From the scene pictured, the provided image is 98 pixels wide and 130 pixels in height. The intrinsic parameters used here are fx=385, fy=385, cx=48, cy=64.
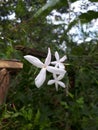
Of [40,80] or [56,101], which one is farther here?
[56,101]

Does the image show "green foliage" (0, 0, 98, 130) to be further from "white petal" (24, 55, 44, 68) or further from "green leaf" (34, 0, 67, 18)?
"green leaf" (34, 0, 67, 18)

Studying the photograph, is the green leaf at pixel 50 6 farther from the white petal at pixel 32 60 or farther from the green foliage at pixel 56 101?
the green foliage at pixel 56 101

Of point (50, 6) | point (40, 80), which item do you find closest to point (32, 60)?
point (40, 80)

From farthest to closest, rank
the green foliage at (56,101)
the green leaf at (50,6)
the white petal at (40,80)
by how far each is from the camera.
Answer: the green foliage at (56,101) → the white petal at (40,80) → the green leaf at (50,6)

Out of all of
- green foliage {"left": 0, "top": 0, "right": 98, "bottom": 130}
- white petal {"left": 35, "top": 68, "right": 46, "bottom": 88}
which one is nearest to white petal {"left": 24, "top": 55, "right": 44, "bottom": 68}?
white petal {"left": 35, "top": 68, "right": 46, "bottom": 88}

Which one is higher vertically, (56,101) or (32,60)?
(32,60)

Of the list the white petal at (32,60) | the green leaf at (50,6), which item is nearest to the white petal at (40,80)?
the white petal at (32,60)

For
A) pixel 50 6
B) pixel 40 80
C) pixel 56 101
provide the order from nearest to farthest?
pixel 50 6
pixel 40 80
pixel 56 101

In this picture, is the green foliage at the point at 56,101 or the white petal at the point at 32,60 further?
the green foliage at the point at 56,101

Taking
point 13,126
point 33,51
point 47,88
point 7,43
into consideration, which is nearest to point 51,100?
point 47,88

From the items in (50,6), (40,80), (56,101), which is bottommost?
(56,101)

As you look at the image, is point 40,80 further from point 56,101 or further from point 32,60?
point 56,101
